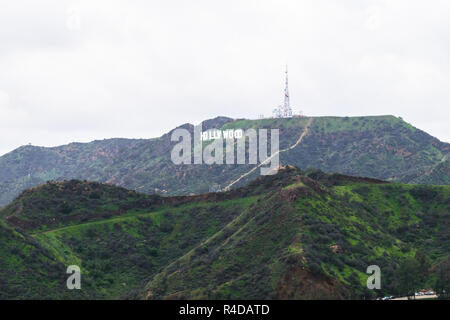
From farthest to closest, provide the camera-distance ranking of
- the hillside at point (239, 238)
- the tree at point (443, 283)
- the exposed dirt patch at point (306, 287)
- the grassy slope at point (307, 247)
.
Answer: the hillside at point (239, 238)
the tree at point (443, 283)
the grassy slope at point (307, 247)
the exposed dirt patch at point (306, 287)

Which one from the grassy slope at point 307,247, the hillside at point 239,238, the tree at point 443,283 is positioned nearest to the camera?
the grassy slope at point 307,247

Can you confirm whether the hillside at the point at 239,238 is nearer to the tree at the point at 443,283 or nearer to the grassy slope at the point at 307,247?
the grassy slope at the point at 307,247

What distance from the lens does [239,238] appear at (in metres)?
125

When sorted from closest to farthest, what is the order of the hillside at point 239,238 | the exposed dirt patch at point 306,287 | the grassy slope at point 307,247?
the exposed dirt patch at point 306,287 < the grassy slope at point 307,247 < the hillside at point 239,238

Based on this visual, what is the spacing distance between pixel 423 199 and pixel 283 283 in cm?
7181

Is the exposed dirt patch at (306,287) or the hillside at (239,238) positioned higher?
the hillside at (239,238)

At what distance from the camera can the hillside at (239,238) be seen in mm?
107625

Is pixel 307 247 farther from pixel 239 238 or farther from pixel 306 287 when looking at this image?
pixel 239 238

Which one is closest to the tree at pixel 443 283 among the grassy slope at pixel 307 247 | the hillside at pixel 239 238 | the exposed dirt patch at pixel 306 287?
the hillside at pixel 239 238

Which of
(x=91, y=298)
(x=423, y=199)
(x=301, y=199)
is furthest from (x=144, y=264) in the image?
(x=423, y=199)

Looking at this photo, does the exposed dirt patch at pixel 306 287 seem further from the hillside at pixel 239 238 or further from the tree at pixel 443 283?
the tree at pixel 443 283

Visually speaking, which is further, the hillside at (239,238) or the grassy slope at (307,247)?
the hillside at (239,238)

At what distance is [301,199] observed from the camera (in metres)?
129

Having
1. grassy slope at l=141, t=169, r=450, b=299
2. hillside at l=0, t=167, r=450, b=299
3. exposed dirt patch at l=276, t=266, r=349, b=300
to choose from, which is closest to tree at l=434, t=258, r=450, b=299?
hillside at l=0, t=167, r=450, b=299
